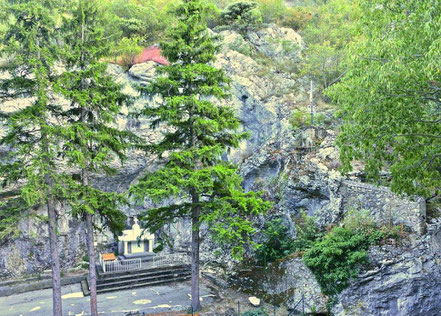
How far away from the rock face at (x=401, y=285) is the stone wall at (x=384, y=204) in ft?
2.15

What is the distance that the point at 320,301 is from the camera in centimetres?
1289

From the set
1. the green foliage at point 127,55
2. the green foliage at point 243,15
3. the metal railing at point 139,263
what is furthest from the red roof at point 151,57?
the metal railing at point 139,263

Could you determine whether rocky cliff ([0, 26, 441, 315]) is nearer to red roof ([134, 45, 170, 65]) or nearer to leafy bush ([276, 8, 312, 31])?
red roof ([134, 45, 170, 65])

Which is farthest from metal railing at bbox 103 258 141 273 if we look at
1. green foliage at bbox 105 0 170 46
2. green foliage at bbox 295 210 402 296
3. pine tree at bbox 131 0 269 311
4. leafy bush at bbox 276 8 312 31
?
leafy bush at bbox 276 8 312 31

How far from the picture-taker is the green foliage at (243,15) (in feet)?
90.1

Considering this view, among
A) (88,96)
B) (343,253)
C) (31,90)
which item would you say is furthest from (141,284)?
(31,90)

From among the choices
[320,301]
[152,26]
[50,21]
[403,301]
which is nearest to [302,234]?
[320,301]

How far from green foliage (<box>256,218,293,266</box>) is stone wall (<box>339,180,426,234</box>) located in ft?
9.20

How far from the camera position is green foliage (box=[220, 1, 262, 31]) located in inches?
1081

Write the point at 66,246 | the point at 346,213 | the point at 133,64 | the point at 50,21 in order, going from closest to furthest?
the point at 50,21, the point at 346,213, the point at 66,246, the point at 133,64

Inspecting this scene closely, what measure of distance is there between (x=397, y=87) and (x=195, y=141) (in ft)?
22.4

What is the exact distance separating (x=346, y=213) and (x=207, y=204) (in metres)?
6.21

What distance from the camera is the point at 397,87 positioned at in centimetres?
870

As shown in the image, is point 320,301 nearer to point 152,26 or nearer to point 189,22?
point 189,22
